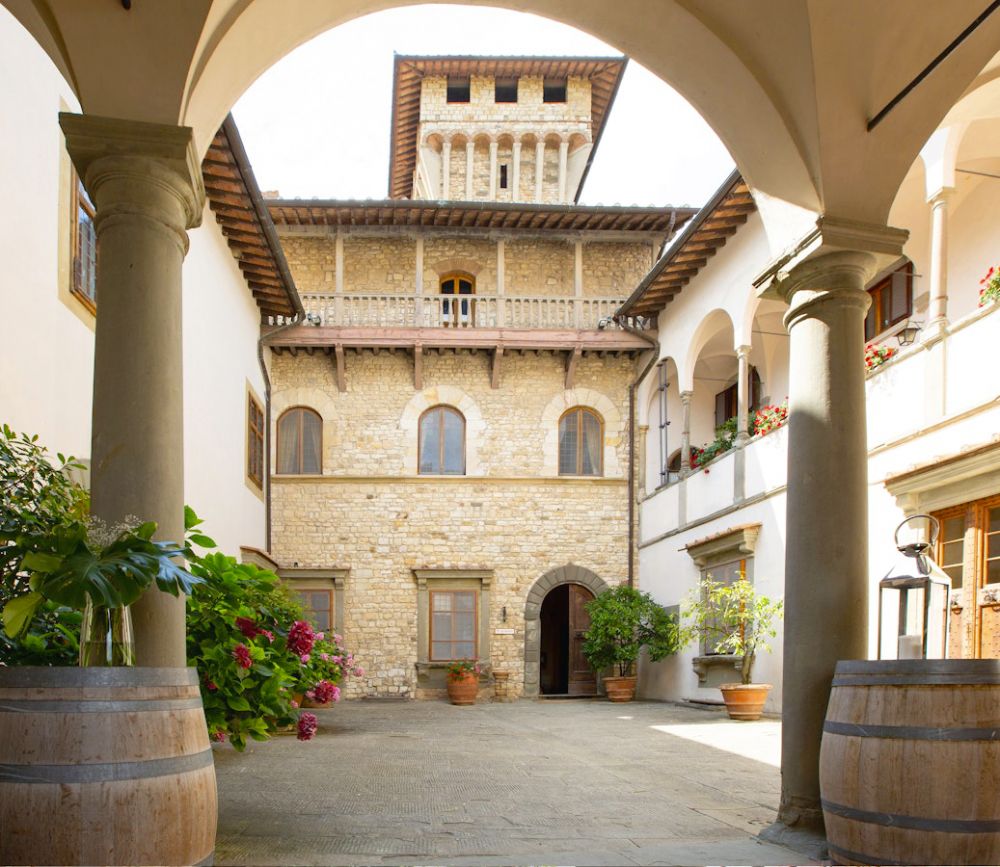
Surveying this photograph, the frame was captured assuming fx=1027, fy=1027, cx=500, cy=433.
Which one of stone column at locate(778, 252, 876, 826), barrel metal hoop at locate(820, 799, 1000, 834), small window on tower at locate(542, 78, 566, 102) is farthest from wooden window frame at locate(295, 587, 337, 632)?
barrel metal hoop at locate(820, 799, 1000, 834)

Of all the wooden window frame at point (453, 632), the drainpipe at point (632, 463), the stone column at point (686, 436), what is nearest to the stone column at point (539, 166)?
the drainpipe at point (632, 463)

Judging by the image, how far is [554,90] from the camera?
25953 mm

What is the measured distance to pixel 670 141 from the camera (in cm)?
5844

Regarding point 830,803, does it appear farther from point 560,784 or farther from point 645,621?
point 645,621

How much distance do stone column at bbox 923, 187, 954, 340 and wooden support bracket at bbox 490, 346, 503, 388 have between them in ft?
30.2

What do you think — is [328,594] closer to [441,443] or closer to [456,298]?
[441,443]

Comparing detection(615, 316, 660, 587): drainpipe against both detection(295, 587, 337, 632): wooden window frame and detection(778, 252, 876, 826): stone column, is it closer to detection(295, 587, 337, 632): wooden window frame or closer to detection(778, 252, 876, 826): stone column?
detection(295, 587, 337, 632): wooden window frame

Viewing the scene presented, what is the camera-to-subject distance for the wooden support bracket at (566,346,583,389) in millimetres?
18562

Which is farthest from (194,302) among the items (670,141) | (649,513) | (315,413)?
(670,141)

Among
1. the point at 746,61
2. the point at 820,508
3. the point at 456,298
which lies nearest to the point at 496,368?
the point at 456,298

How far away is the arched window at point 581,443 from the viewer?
62.3 feet

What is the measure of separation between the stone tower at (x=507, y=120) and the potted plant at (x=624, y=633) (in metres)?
11.7

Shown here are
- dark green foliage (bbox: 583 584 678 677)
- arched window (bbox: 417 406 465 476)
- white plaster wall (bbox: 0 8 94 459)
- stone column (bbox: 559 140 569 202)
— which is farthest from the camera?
stone column (bbox: 559 140 569 202)

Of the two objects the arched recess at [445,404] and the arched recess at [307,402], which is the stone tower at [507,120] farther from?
the arched recess at [307,402]
